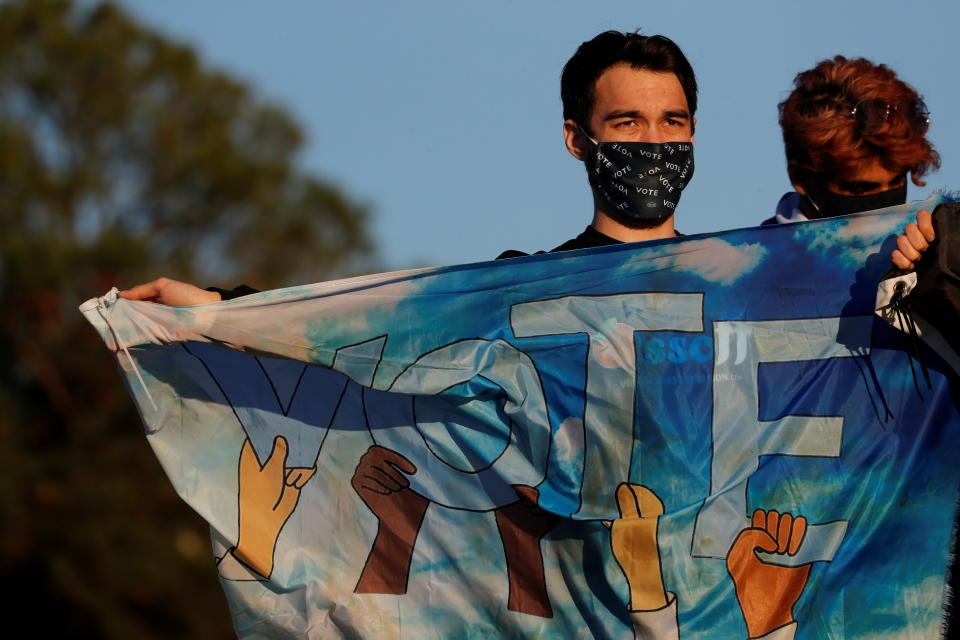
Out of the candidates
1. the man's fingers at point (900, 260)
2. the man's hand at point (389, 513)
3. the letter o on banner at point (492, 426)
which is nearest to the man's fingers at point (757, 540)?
the letter o on banner at point (492, 426)

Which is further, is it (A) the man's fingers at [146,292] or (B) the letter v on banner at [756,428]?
(A) the man's fingers at [146,292]

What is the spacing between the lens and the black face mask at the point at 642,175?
163 inches

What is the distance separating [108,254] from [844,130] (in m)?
18.1

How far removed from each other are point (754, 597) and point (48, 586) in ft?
56.8

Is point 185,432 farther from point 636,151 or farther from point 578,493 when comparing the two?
point 636,151

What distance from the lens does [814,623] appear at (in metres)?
3.66

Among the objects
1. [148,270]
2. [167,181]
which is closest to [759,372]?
[148,270]

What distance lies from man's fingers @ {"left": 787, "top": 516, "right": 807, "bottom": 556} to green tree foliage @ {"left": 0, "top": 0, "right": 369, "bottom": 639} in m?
16.4

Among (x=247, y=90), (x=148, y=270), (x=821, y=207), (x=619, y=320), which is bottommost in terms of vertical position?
(x=619, y=320)

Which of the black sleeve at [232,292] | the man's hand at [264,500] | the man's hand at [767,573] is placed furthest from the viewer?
the black sleeve at [232,292]

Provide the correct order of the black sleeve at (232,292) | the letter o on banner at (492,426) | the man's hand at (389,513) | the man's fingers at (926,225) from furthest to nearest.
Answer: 1. the black sleeve at (232,292)
2. the man's hand at (389,513)
3. the letter o on banner at (492,426)
4. the man's fingers at (926,225)

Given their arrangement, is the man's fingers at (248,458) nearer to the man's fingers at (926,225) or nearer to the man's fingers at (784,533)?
the man's fingers at (784,533)

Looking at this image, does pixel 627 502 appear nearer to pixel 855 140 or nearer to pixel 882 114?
pixel 855 140

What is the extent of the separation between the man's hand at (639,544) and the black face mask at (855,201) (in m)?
1.09
